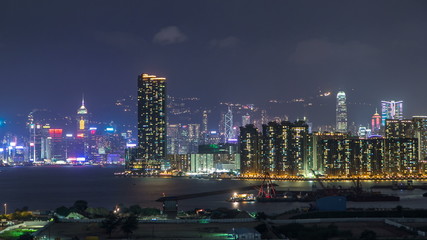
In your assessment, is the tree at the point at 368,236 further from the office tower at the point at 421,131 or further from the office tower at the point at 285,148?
the office tower at the point at 421,131

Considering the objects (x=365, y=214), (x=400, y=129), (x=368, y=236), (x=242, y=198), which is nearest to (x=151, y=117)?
(x=400, y=129)

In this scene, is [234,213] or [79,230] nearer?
[79,230]

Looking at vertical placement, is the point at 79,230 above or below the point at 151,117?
below

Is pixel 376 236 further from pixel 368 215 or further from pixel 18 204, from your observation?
pixel 18 204

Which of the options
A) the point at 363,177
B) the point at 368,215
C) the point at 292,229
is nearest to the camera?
the point at 292,229

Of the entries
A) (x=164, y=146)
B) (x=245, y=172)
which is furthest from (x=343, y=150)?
(x=164, y=146)

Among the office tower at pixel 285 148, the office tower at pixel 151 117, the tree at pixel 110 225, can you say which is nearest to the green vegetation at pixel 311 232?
the tree at pixel 110 225

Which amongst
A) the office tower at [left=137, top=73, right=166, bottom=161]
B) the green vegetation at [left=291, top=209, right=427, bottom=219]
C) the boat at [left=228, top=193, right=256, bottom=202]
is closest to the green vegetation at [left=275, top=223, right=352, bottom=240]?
the green vegetation at [left=291, top=209, right=427, bottom=219]
